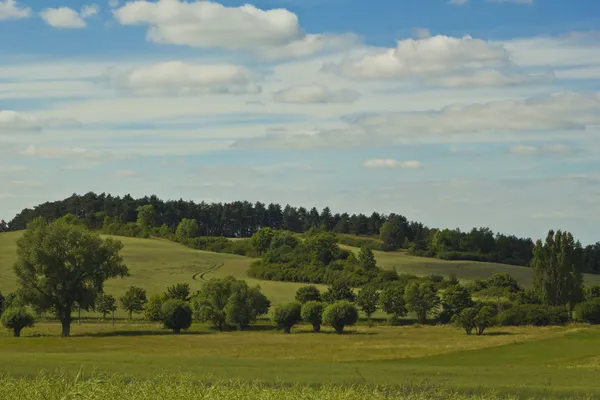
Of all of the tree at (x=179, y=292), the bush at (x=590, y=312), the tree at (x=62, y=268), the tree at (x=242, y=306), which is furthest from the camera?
the tree at (x=179, y=292)

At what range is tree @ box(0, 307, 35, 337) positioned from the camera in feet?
307

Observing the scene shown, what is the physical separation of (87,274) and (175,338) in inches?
613

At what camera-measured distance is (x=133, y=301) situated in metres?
126

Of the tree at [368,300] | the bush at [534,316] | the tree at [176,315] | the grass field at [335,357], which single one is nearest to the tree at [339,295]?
the tree at [368,300]

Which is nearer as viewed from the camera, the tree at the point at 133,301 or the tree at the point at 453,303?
the tree at the point at 453,303

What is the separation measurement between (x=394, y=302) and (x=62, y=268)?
5267 centimetres

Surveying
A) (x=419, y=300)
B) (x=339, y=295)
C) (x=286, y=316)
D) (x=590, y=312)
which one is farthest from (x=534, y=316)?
(x=286, y=316)

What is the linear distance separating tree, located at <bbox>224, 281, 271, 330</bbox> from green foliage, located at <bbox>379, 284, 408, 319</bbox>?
72.1 feet

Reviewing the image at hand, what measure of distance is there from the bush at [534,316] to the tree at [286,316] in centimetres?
2925

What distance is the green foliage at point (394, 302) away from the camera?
124812mm

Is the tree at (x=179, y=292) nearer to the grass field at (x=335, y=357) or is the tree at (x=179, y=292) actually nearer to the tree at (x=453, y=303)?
the grass field at (x=335, y=357)

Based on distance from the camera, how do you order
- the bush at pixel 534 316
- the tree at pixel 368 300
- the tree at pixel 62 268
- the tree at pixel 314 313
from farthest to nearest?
1. the tree at pixel 368 300
2. the bush at pixel 534 316
3. the tree at pixel 314 313
4. the tree at pixel 62 268

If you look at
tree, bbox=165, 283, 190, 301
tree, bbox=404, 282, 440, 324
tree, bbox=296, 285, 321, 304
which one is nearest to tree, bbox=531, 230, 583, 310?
tree, bbox=404, 282, 440, 324

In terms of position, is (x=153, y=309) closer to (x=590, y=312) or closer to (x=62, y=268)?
(x=62, y=268)
